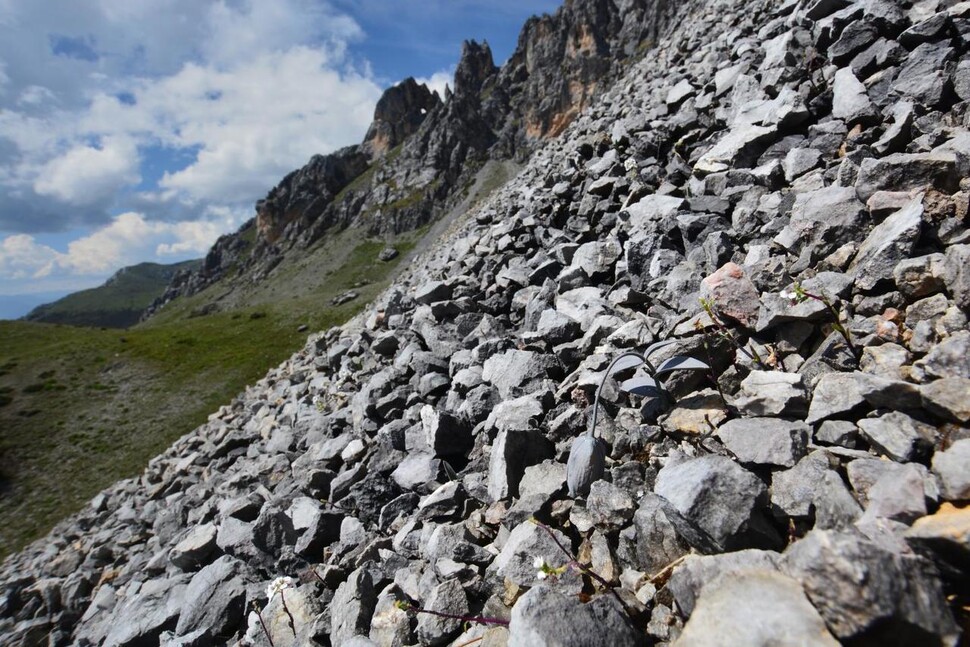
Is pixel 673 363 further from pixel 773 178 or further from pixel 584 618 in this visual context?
pixel 773 178

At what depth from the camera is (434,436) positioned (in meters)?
7.72

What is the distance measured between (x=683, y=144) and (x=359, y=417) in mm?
10453

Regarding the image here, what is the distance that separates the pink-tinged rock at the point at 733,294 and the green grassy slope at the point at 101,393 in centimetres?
5867

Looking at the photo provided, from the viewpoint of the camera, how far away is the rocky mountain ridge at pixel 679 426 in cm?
346

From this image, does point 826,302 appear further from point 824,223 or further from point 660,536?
point 660,536

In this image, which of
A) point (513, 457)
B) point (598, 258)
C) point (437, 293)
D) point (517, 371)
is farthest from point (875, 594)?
point (437, 293)

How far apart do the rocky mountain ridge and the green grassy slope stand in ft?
165

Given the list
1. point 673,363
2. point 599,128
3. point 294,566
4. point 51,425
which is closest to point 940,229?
point 673,363

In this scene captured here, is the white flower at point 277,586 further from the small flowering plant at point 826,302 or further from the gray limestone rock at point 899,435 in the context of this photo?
the small flowering plant at point 826,302

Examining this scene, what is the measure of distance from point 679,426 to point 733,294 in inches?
86.2

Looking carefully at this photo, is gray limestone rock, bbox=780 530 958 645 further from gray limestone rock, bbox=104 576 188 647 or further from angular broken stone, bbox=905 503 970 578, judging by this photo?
gray limestone rock, bbox=104 576 188 647

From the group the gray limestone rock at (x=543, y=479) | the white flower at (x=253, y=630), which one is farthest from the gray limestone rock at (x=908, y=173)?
the white flower at (x=253, y=630)

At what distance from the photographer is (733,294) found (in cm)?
620

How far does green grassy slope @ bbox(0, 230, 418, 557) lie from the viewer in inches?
2087
